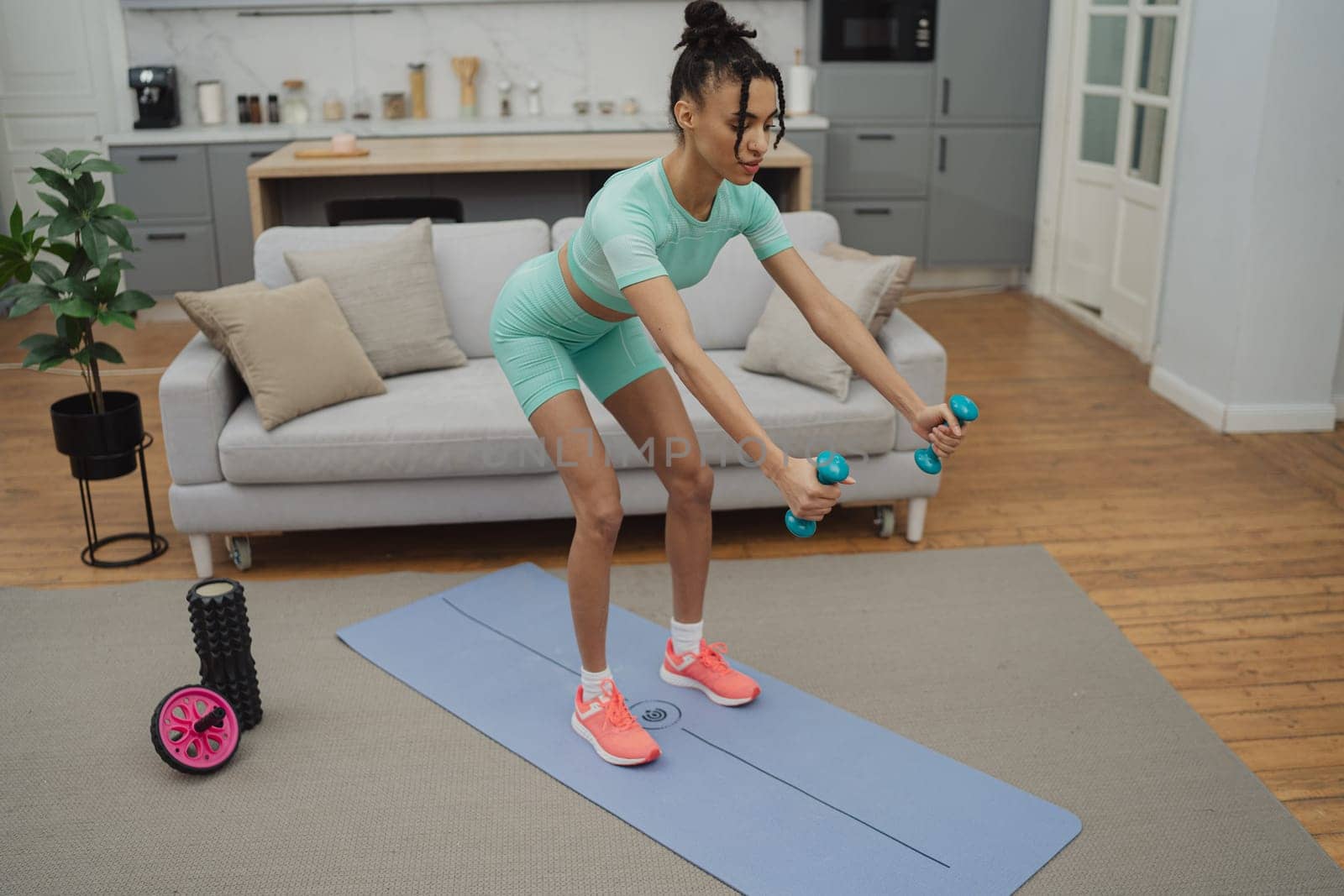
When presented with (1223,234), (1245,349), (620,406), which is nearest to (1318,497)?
(1245,349)

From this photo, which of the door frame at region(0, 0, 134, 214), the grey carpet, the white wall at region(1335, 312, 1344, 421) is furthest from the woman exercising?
the door frame at region(0, 0, 134, 214)

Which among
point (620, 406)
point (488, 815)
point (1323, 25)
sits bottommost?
point (488, 815)

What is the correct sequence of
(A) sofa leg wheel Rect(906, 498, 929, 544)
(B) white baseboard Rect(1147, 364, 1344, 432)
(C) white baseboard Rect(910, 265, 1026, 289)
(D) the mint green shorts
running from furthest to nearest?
(C) white baseboard Rect(910, 265, 1026, 289) → (B) white baseboard Rect(1147, 364, 1344, 432) → (A) sofa leg wheel Rect(906, 498, 929, 544) → (D) the mint green shorts

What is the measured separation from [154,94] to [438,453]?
3.51m

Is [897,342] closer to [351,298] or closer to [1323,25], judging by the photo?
[351,298]

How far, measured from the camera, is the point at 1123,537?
140 inches

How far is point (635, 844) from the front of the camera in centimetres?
223

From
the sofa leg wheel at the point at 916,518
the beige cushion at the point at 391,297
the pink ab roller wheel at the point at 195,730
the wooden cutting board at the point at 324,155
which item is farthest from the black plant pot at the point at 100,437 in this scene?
the sofa leg wheel at the point at 916,518

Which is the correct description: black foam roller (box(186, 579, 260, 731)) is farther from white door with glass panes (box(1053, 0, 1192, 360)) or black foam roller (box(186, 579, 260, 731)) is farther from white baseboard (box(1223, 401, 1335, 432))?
white door with glass panes (box(1053, 0, 1192, 360))

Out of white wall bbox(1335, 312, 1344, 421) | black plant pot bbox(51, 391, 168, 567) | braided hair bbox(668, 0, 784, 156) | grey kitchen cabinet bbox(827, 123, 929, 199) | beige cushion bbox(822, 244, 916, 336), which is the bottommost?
white wall bbox(1335, 312, 1344, 421)

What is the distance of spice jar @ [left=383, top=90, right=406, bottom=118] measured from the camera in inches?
240

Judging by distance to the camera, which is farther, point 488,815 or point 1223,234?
point 1223,234

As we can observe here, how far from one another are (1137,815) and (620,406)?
1.22 metres

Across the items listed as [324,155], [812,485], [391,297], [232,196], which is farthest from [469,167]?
[812,485]
